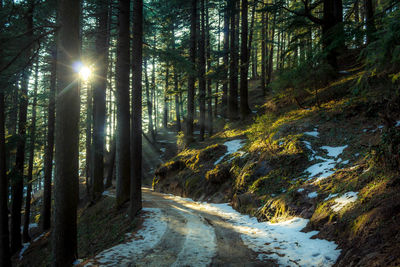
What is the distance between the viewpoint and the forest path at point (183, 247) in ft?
14.1

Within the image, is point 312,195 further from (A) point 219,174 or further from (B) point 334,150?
(A) point 219,174

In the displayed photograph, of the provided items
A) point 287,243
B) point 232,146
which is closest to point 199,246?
point 287,243

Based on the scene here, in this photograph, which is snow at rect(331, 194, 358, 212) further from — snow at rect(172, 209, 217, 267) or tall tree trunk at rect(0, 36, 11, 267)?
tall tree trunk at rect(0, 36, 11, 267)

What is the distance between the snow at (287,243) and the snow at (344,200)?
0.72 meters

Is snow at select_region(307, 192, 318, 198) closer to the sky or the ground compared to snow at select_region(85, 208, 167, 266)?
closer to the sky

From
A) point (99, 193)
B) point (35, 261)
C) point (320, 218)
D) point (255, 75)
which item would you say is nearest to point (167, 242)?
point (320, 218)

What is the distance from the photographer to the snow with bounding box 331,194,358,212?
4808 millimetres

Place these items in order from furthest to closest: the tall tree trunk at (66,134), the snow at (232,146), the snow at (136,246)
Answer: the snow at (232,146), the tall tree trunk at (66,134), the snow at (136,246)

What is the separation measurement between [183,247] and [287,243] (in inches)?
86.8

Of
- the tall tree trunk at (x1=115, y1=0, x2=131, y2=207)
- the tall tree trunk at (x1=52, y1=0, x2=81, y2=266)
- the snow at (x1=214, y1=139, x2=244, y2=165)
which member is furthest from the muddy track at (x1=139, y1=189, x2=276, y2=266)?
the snow at (x1=214, y1=139, x2=244, y2=165)

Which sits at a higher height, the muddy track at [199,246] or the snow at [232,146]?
the snow at [232,146]

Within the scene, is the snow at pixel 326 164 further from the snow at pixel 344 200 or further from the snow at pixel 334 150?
the snow at pixel 344 200

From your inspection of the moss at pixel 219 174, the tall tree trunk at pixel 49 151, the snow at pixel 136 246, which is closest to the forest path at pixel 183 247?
the snow at pixel 136 246

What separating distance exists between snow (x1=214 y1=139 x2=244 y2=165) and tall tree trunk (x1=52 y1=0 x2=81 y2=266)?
8362mm
